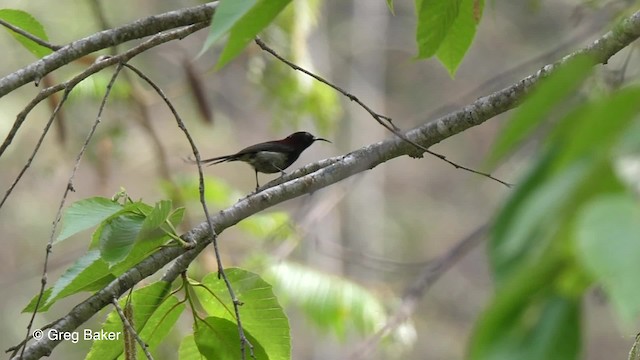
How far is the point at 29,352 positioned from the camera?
1683 mm

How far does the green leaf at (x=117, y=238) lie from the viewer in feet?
4.75

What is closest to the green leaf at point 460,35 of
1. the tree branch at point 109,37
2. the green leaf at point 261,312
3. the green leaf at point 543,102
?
the tree branch at point 109,37

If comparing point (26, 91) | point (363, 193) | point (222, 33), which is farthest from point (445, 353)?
point (222, 33)

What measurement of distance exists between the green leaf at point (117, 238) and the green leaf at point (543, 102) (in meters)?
0.98

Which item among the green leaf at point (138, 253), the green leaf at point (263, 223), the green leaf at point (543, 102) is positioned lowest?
the green leaf at point (543, 102)

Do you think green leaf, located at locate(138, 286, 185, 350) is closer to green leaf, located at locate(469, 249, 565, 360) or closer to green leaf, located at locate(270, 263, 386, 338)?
green leaf, located at locate(469, 249, 565, 360)

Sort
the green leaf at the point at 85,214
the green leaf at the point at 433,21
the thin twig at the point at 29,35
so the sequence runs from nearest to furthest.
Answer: the green leaf at the point at 85,214
the green leaf at the point at 433,21
the thin twig at the point at 29,35

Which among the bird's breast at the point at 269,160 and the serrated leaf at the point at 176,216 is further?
the bird's breast at the point at 269,160

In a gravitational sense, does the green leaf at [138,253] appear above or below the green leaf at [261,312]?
above

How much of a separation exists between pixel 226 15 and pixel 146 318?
1.09 metres

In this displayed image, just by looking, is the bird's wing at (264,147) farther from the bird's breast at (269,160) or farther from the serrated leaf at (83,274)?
the serrated leaf at (83,274)

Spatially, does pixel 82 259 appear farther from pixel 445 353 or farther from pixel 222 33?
pixel 445 353

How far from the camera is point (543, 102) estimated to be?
0.60 meters

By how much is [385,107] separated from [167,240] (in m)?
10.4
